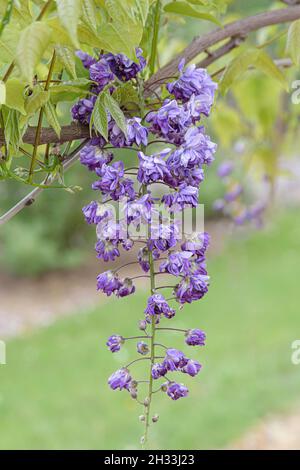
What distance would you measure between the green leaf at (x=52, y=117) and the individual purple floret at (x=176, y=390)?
8.5 inches

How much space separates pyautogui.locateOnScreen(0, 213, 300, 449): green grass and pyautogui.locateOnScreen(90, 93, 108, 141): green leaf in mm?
2502

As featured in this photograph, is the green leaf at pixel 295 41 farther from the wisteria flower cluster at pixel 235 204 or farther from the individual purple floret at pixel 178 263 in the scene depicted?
the wisteria flower cluster at pixel 235 204

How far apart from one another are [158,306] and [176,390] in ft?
0.25

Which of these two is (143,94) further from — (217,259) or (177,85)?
(217,259)

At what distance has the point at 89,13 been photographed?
451mm

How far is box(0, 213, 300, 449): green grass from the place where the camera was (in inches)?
122

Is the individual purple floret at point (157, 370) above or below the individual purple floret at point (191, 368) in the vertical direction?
below

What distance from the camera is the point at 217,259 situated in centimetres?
565

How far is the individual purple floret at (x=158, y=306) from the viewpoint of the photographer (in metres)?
0.50

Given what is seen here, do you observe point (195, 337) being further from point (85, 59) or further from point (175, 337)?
point (175, 337)

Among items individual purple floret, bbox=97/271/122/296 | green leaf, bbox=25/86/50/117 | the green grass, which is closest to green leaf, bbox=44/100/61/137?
green leaf, bbox=25/86/50/117

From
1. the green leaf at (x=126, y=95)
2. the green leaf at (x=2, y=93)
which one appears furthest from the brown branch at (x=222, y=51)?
the green leaf at (x=2, y=93)

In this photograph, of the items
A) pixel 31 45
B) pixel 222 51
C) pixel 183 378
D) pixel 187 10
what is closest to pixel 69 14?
pixel 31 45
